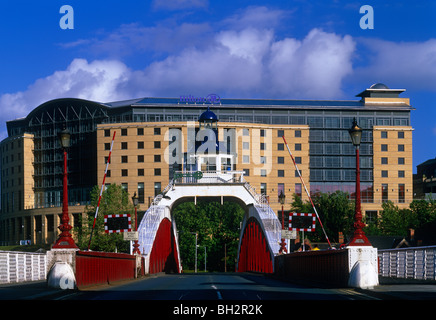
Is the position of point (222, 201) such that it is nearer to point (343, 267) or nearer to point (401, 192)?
point (343, 267)

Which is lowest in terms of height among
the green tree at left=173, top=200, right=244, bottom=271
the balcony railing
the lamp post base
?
the green tree at left=173, top=200, right=244, bottom=271

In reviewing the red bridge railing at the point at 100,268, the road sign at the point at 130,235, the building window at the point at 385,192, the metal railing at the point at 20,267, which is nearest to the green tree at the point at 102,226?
the road sign at the point at 130,235

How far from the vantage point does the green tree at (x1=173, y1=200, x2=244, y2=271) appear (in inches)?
5197

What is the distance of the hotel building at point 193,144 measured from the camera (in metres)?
138

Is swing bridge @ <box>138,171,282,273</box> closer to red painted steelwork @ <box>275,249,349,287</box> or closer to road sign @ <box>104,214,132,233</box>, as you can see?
road sign @ <box>104,214,132,233</box>

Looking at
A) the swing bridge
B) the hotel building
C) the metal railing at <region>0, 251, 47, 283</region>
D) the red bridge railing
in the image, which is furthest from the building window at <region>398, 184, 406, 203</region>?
the metal railing at <region>0, 251, 47, 283</region>

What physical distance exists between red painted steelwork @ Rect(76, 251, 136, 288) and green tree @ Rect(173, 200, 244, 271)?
87.9m

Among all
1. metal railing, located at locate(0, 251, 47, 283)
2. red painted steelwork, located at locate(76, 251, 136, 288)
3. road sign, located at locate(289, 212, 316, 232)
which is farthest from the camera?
road sign, located at locate(289, 212, 316, 232)

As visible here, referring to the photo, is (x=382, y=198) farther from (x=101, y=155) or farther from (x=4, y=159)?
(x=4, y=159)

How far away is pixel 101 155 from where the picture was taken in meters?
138

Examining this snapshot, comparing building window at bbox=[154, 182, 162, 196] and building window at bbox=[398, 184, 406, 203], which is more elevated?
building window at bbox=[154, 182, 162, 196]
